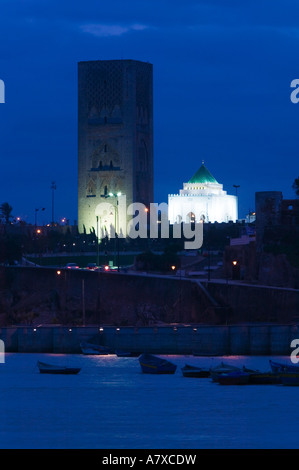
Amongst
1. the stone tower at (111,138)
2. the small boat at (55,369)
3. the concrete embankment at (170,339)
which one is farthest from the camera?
the stone tower at (111,138)

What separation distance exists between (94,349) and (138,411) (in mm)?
18899

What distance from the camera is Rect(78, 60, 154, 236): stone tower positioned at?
15750cm

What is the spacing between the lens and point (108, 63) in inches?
6230

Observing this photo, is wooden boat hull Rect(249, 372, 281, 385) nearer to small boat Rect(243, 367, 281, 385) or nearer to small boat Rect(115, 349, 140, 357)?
small boat Rect(243, 367, 281, 385)

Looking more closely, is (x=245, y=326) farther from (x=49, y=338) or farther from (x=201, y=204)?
(x=201, y=204)

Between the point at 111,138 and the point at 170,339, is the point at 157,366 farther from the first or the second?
the point at 111,138

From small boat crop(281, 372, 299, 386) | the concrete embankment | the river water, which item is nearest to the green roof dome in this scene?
the concrete embankment

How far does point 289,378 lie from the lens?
220 feet

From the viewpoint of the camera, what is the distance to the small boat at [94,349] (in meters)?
79.9

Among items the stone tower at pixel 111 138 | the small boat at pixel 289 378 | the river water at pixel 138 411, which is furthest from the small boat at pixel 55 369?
the stone tower at pixel 111 138

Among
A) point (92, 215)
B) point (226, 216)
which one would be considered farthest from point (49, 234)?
point (226, 216)

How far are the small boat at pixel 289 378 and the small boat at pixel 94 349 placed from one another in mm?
15248

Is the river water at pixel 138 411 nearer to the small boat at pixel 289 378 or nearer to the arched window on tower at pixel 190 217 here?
the small boat at pixel 289 378

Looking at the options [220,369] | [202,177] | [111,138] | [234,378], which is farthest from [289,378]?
[202,177]
